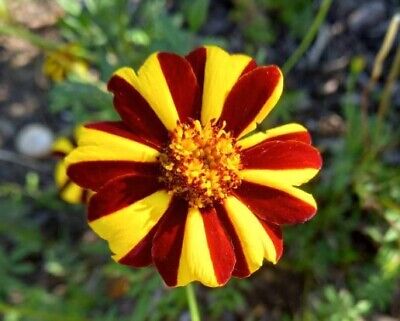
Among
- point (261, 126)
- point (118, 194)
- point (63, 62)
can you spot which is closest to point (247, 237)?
point (118, 194)

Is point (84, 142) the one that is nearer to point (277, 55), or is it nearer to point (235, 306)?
point (235, 306)

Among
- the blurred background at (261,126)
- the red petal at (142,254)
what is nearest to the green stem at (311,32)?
the blurred background at (261,126)

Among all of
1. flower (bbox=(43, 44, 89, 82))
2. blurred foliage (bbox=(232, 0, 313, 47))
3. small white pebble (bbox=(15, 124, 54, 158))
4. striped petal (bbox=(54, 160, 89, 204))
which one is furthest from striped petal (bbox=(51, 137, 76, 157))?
blurred foliage (bbox=(232, 0, 313, 47))

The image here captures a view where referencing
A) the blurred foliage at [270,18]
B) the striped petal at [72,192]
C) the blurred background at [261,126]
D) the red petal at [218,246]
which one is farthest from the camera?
the blurred foliage at [270,18]

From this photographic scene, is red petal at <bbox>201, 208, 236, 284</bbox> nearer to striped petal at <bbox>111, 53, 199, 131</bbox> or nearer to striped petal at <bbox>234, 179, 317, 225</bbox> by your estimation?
striped petal at <bbox>234, 179, 317, 225</bbox>

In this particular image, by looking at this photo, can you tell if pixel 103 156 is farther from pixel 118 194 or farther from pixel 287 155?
pixel 287 155

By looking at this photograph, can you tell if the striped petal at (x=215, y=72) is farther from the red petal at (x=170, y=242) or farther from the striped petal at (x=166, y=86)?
the red petal at (x=170, y=242)
